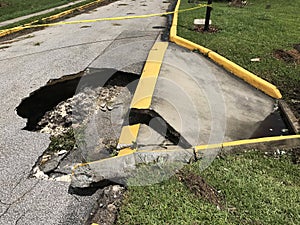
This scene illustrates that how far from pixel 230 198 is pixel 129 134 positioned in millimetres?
1632

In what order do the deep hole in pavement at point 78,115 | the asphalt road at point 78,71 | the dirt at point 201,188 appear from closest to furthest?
the dirt at point 201,188, the asphalt road at point 78,71, the deep hole in pavement at point 78,115

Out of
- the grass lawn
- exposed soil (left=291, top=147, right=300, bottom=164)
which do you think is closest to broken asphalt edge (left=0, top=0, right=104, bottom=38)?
the grass lawn

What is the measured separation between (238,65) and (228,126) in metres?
2.40

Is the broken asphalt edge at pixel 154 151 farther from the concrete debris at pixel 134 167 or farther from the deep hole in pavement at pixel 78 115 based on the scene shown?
the deep hole in pavement at pixel 78 115

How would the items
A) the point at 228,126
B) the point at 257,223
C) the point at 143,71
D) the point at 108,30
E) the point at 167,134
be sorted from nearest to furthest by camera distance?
1. the point at 257,223
2. the point at 167,134
3. the point at 228,126
4. the point at 143,71
5. the point at 108,30

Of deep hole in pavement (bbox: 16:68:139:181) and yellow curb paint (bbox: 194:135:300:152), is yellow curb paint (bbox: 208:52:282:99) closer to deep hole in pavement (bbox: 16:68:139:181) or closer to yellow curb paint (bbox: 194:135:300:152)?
yellow curb paint (bbox: 194:135:300:152)

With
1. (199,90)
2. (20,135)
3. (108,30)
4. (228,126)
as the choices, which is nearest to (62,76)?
(20,135)

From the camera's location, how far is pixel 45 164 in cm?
349

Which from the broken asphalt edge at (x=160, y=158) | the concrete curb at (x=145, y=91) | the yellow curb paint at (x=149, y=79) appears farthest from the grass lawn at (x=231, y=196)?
the yellow curb paint at (x=149, y=79)

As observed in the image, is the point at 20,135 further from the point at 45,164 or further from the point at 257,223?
the point at 257,223

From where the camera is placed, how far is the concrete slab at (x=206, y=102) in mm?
4020

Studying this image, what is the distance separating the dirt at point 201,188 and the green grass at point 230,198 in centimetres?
5

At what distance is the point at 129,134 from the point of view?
3.96 m

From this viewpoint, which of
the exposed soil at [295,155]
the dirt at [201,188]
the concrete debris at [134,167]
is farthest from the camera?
the exposed soil at [295,155]
